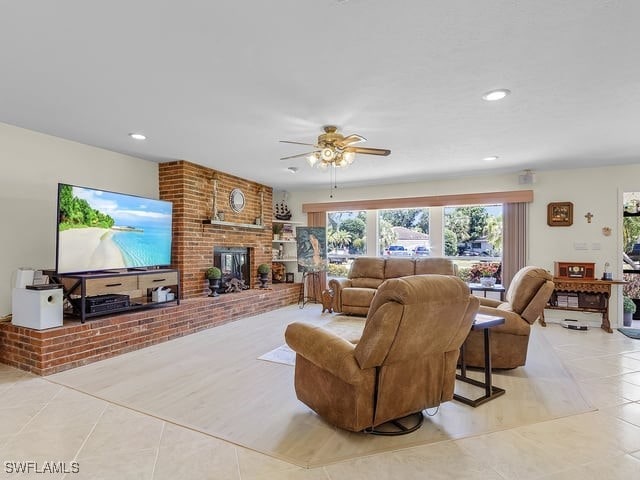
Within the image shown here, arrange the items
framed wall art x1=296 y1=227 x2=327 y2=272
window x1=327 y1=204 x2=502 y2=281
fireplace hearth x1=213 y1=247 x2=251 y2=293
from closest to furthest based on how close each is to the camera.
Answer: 1. fireplace hearth x1=213 y1=247 x2=251 y2=293
2. window x1=327 y1=204 x2=502 y2=281
3. framed wall art x1=296 y1=227 x2=327 y2=272

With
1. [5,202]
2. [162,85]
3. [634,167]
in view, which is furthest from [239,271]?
[634,167]

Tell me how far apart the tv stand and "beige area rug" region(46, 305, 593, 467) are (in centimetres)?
55

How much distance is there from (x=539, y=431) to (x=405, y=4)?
2.56 metres

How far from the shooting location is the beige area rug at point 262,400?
2.00m

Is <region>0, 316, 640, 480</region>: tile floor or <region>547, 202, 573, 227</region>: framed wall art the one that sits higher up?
<region>547, 202, 573, 227</region>: framed wall art

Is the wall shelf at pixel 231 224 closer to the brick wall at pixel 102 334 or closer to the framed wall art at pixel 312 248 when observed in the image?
the framed wall art at pixel 312 248

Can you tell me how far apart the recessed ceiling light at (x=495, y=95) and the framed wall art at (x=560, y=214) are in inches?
133

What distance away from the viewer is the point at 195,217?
16.4 feet

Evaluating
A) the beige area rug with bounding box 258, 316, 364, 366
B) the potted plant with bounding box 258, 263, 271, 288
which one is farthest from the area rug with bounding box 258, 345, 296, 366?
the potted plant with bounding box 258, 263, 271, 288

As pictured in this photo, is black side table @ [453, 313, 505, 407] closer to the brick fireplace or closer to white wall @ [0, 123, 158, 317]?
the brick fireplace

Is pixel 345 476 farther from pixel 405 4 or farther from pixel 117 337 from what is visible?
pixel 117 337

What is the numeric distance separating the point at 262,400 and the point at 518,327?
2.29m

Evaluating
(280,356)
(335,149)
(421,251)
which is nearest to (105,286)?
(280,356)

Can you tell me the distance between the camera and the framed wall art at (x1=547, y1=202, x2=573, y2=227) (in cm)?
517
